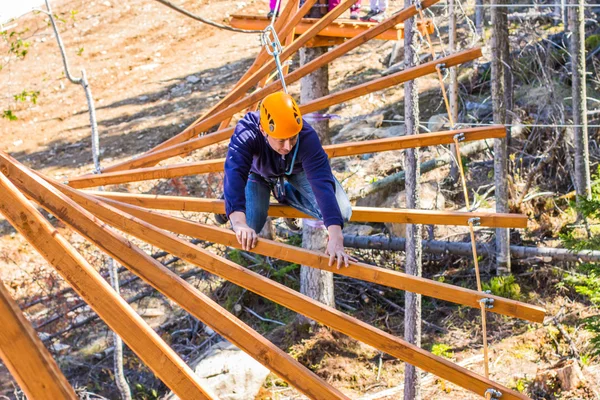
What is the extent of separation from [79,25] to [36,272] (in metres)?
9.46

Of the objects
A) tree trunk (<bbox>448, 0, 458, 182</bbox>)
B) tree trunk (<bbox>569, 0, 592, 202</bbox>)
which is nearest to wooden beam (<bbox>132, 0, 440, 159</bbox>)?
tree trunk (<bbox>569, 0, 592, 202</bbox>)

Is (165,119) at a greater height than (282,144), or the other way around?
(165,119)

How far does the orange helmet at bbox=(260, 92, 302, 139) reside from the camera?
128 inches

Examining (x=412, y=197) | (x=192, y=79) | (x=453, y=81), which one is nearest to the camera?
(x=412, y=197)

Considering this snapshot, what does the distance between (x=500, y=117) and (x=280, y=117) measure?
14.2 ft

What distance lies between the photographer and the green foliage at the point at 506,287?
7059 millimetres

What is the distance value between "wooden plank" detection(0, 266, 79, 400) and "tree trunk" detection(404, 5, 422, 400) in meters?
4.26

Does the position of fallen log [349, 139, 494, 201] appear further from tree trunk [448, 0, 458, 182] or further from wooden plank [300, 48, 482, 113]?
wooden plank [300, 48, 482, 113]

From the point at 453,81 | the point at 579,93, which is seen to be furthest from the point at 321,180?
the point at 453,81

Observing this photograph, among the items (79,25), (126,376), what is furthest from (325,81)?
(79,25)

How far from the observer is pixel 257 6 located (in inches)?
636

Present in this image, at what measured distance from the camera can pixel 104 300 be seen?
2.44 meters

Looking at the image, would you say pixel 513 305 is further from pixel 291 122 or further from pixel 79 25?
pixel 79 25

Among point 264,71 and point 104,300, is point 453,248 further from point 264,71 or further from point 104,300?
point 104,300
